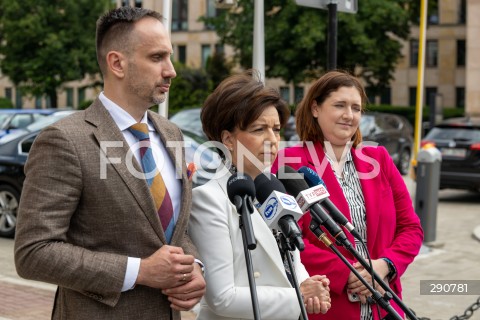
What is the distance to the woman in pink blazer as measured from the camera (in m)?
3.71

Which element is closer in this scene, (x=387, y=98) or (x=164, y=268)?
(x=164, y=268)

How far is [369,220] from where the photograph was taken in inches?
150

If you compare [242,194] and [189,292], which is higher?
[242,194]

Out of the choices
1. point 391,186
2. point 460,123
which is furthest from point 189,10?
point 391,186

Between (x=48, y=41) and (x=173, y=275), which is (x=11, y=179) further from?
(x=48, y=41)

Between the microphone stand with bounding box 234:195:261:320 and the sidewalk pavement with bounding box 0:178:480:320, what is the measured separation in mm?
4348

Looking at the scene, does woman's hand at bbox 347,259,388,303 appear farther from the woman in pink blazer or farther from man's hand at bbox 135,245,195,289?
man's hand at bbox 135,245,195,289

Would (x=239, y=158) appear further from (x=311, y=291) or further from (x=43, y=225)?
(x=43, y=225)

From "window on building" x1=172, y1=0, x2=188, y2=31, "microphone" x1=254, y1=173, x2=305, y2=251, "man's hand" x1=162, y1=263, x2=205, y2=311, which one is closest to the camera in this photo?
"microphone" x1=254, y1=173, x2=305, y2=251

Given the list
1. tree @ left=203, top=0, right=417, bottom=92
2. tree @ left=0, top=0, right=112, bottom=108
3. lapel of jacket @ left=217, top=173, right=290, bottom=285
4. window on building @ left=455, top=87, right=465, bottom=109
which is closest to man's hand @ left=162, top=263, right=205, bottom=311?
lapel of jacket @ left=217, top=173, right=290, bottom=285

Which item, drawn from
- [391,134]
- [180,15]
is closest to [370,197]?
[391,134]

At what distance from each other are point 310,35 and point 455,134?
18479 mm

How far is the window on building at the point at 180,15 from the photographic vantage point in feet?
202

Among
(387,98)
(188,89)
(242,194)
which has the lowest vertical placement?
(387,98)
